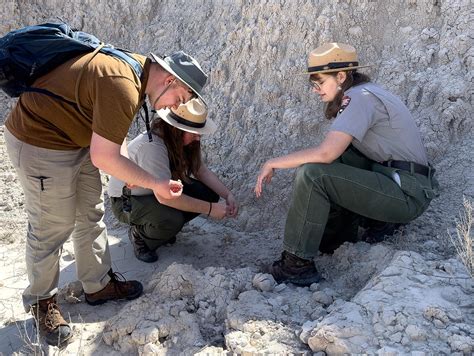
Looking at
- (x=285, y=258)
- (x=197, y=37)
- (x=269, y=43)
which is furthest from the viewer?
(x=197, y=37)

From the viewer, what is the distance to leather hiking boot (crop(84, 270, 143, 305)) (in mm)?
3236

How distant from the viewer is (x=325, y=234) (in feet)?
11.3

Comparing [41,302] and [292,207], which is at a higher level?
[292,207]

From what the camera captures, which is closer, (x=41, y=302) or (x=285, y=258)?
(x=41, y=302)

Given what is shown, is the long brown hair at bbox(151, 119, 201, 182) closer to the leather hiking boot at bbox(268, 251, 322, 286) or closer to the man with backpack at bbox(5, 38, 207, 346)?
the man with backpack at bbox(5, 38, 207, 346)

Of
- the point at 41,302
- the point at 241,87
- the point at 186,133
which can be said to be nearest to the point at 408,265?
the point at 186,133

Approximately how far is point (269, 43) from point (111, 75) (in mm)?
2997

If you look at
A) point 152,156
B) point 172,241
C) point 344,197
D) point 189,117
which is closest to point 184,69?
point 189,117

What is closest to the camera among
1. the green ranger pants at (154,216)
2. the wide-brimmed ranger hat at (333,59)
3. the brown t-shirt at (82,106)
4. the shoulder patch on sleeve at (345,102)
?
the brown t-shirt at (82,106)

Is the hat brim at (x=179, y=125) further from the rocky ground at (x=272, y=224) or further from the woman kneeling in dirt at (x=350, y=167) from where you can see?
the rocky ground at (x=272, y=224)

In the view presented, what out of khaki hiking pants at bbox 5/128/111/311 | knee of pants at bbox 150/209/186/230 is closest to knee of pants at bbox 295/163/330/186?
knee of pants at bbox 150/209/186/230

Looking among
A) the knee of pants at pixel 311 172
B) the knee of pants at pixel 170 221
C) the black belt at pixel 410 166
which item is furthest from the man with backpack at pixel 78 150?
the black belt at pixel 410 166

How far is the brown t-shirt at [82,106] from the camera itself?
2.21m

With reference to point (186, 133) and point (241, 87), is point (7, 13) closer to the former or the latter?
point (241, 87)
